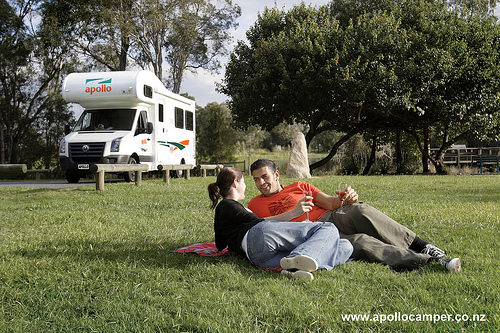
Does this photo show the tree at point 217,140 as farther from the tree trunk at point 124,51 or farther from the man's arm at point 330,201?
the man's arm at point 330,201

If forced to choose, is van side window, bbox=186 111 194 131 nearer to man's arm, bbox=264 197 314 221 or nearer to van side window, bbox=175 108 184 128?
van side window, bbox=175 108 184 128

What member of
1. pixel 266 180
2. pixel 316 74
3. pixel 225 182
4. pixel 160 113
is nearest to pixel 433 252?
pixel 266 180

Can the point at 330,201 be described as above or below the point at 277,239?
above

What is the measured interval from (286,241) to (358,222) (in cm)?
85

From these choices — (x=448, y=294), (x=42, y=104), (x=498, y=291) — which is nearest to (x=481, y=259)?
(x=498, y=291)

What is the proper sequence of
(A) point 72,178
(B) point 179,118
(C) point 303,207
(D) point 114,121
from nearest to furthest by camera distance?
(C) point 303,207 < (D) point 114,121 < (A) point 72,178 < (B) point 179,118

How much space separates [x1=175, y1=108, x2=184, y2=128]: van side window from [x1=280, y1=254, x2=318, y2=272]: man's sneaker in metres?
13.5

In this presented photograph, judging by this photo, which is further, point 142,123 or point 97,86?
point 142,123

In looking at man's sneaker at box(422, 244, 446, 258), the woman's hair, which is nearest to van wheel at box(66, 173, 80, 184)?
the woman's hair

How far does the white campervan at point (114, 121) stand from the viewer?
12.9 meters

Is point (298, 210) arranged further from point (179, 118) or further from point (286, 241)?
point (179, 118)

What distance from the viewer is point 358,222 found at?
3873 millimetres

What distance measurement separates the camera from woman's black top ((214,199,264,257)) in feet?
12.0

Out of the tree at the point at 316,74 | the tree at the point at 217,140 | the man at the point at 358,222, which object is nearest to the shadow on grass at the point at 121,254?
the man at the point at 358,222
